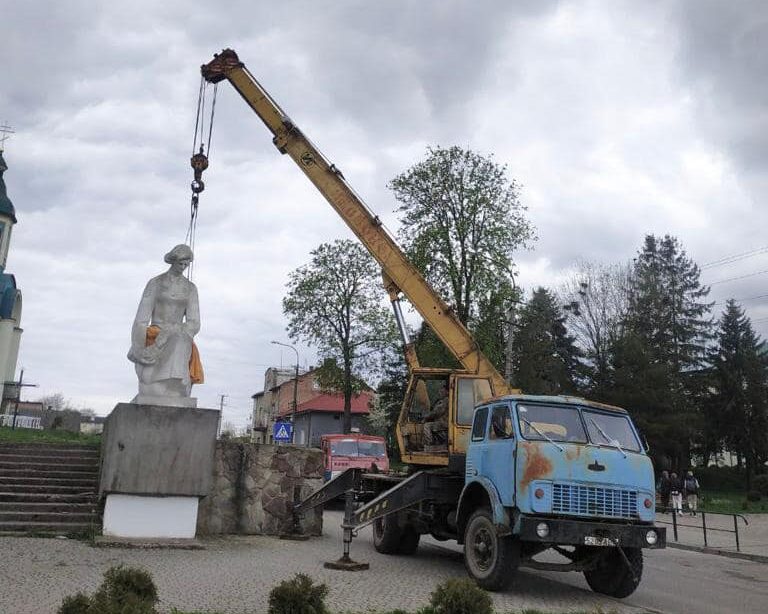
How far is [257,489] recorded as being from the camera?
1277 centimetres

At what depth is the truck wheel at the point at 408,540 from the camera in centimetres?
1177

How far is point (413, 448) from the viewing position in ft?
39.4

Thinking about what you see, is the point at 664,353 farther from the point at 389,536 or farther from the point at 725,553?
the point at 389,536

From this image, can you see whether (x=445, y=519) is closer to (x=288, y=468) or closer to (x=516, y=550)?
(x=516, y=550)

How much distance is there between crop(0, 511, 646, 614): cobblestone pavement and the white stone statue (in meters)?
2.44

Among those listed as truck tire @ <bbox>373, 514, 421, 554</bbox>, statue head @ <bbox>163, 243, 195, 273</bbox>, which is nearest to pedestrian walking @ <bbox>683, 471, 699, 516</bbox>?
truck tire @ <bbox>373, 514, 421, 554</bbox>

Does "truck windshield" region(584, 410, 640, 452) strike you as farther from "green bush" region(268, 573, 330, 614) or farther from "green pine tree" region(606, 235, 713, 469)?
"green pine tree" region(606, 235, 713, 469)

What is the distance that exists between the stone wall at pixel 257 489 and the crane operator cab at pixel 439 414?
2.22 m

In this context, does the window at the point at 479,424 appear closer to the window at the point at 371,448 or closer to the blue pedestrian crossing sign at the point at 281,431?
the window at the point at 371,448

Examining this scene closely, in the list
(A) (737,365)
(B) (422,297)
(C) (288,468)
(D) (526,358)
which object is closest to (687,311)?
(A) (737,365)

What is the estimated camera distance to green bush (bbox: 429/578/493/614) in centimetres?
575

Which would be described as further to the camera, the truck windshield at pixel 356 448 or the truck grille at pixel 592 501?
the truck windshield at pixel 356 448

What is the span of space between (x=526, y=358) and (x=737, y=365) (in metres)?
16.9

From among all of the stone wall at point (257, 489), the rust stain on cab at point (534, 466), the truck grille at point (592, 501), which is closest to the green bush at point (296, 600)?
the rust stain on cab at point (534, 466)
